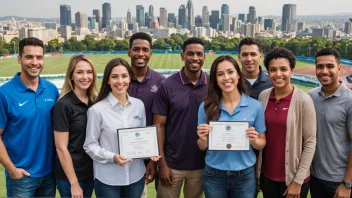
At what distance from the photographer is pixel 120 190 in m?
4.04

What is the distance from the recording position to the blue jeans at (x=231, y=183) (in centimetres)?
390

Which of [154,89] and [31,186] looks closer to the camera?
[31,186]

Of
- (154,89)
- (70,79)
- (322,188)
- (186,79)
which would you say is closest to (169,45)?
(154,89)

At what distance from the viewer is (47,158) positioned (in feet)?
14.2

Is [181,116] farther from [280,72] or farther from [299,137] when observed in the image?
[299,137]

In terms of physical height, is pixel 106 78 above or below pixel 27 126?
above

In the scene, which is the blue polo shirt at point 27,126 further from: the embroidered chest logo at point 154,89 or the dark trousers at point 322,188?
the dark trousers at point 322,188

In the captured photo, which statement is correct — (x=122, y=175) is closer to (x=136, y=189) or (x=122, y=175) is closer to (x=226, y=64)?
(x=136, y=189)

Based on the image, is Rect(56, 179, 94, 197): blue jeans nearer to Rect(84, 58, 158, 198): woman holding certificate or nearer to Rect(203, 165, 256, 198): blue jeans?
Rect(84, 58, 158, 198): woman holding certificate

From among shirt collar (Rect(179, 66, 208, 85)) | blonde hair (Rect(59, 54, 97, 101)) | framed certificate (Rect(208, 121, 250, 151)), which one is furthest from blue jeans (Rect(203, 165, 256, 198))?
blonde hair (Rect(59, 54, 97, 101))

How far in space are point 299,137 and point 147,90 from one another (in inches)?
89.2

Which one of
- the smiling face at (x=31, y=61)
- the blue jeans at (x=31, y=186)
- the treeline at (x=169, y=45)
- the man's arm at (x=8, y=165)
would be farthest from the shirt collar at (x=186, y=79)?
the treeline at (x=169, y=45)

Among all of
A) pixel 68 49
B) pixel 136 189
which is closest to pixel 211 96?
pixel 136 189

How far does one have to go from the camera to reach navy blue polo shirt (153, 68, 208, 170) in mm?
4531
